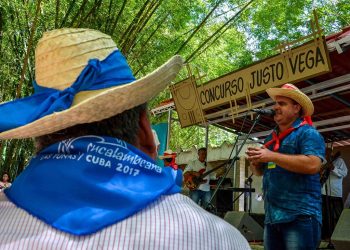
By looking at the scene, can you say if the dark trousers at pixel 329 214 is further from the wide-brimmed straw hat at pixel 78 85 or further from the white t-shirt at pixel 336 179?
the wide-brimmed straw hat at pixel 78 85

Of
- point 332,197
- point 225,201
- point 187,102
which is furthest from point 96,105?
point 225,201

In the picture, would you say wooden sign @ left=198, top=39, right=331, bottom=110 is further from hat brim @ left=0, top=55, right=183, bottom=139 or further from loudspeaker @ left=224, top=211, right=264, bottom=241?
hat brim @ left=0, top=55, right=183, bottom=139

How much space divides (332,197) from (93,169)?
640cm

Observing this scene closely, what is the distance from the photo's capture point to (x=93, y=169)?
0.98 m

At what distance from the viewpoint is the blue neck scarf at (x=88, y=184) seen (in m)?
0.93

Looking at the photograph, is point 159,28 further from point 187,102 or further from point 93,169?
point 93,169

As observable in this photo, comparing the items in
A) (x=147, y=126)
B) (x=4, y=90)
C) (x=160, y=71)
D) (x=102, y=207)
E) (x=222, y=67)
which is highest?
(x=222, y=67)

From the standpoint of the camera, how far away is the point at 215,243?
999 mm

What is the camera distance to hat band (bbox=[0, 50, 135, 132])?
1106 mm

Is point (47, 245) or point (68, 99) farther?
point (68, 99)

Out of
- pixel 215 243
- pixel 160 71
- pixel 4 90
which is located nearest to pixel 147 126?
pixel 160 71

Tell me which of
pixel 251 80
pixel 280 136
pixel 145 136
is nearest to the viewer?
pixel 145 136

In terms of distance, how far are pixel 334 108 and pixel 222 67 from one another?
30.9ft

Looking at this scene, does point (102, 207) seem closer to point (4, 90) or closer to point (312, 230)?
point (312, 230)
